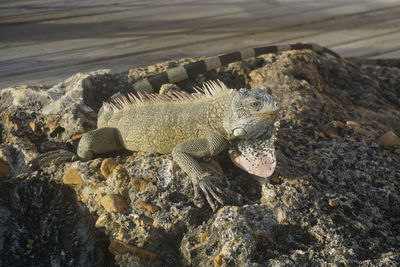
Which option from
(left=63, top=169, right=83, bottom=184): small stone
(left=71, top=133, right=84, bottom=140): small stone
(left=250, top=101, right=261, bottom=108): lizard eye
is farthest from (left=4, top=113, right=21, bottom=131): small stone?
(left=250, top=101, right=261, bottom=108): lizard eye

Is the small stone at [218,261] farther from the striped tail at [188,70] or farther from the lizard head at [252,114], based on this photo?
the striped tail at [188,70]

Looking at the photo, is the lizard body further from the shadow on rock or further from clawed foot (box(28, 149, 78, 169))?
the shadow on rock

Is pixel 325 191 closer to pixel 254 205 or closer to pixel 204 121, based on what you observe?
pixel 254 205

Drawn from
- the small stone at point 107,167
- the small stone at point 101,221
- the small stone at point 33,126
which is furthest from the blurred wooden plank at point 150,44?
the small stone at point 101,221

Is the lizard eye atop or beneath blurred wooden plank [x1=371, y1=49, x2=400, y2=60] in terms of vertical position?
atop

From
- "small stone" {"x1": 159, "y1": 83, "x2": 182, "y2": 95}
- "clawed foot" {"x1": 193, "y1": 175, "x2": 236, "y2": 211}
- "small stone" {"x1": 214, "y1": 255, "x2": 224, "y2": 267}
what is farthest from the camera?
"small stone" {"x1": 159, "y1": 83, "x2": 182, "y2": 95}

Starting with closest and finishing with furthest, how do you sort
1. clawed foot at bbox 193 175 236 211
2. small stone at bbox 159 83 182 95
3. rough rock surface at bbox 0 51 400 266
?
rough rock surface at bbox 0 51 400 266 < clawed foot at bbox 193 175 236 211 < small stone at bbox 159 83 182 95

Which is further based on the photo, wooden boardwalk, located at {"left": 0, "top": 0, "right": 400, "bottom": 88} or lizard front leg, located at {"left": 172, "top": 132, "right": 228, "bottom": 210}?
wooden boardwalk, located at {"left": 0, "top": 0, "right": 400, "bottom": 88}
